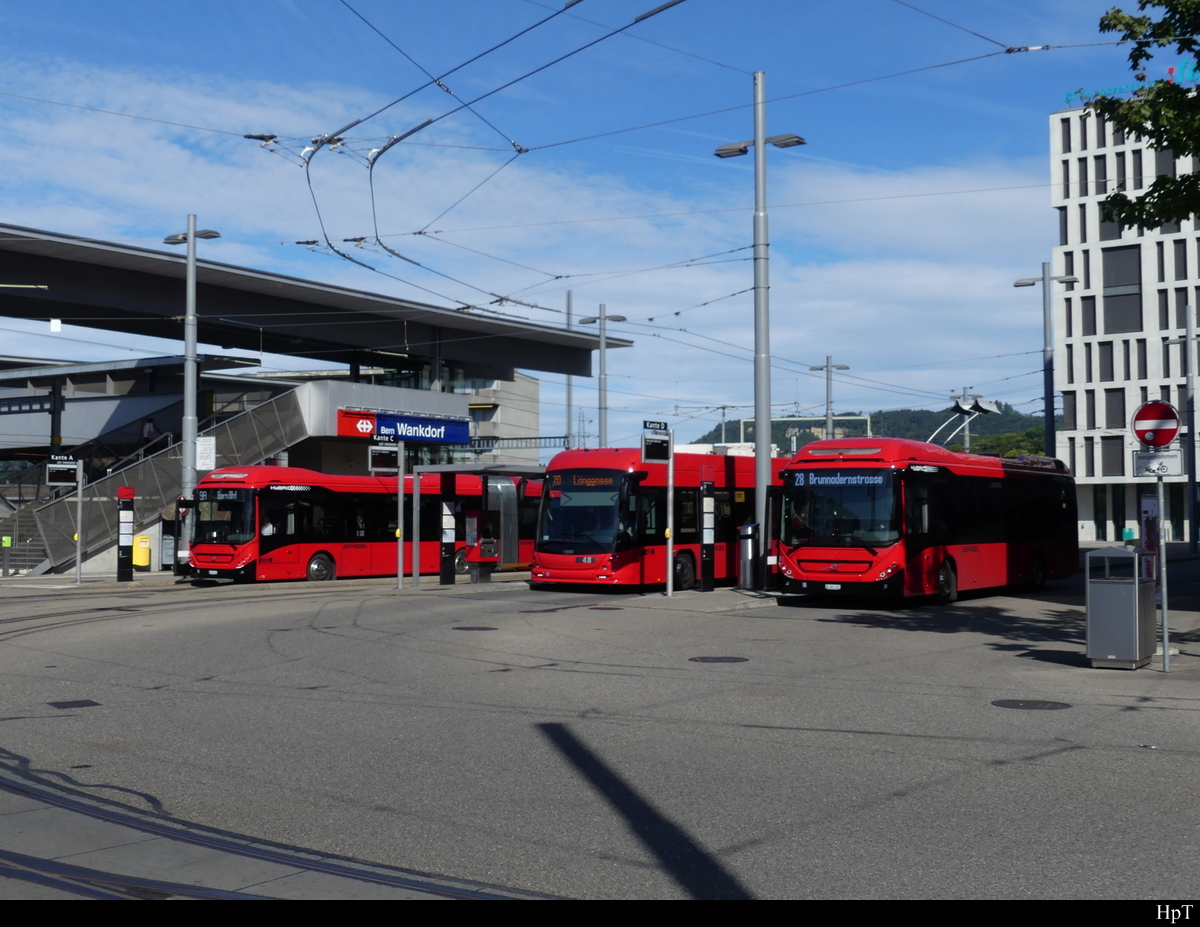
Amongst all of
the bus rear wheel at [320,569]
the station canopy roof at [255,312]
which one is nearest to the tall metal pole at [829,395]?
the station canopy roof at [255,312]

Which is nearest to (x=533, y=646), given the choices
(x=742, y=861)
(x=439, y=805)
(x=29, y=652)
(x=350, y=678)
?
(x=350, y=678)

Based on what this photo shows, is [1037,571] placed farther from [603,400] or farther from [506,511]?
[603,400]

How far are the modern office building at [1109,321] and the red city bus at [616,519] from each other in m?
56.2

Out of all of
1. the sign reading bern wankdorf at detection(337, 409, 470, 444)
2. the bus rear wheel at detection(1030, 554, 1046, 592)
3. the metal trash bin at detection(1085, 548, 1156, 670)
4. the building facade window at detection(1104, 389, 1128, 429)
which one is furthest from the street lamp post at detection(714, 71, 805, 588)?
the building facade window at detection(1104, 389, 1128, 429)

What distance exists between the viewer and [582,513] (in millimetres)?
27453

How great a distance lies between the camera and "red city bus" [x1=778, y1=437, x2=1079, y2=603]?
2302cm

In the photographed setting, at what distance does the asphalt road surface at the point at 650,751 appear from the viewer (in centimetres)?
608

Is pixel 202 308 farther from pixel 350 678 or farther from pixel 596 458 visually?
pixel 350 678

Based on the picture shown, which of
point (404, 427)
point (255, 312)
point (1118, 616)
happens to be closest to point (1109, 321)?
point (404, 427)

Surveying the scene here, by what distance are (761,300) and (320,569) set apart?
47.6ft

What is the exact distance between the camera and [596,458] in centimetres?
2784

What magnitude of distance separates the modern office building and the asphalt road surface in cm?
6506

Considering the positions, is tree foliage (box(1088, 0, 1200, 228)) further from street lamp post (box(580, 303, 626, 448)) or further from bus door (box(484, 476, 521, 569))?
street lamp post (box(580, 303, 626, 448))
